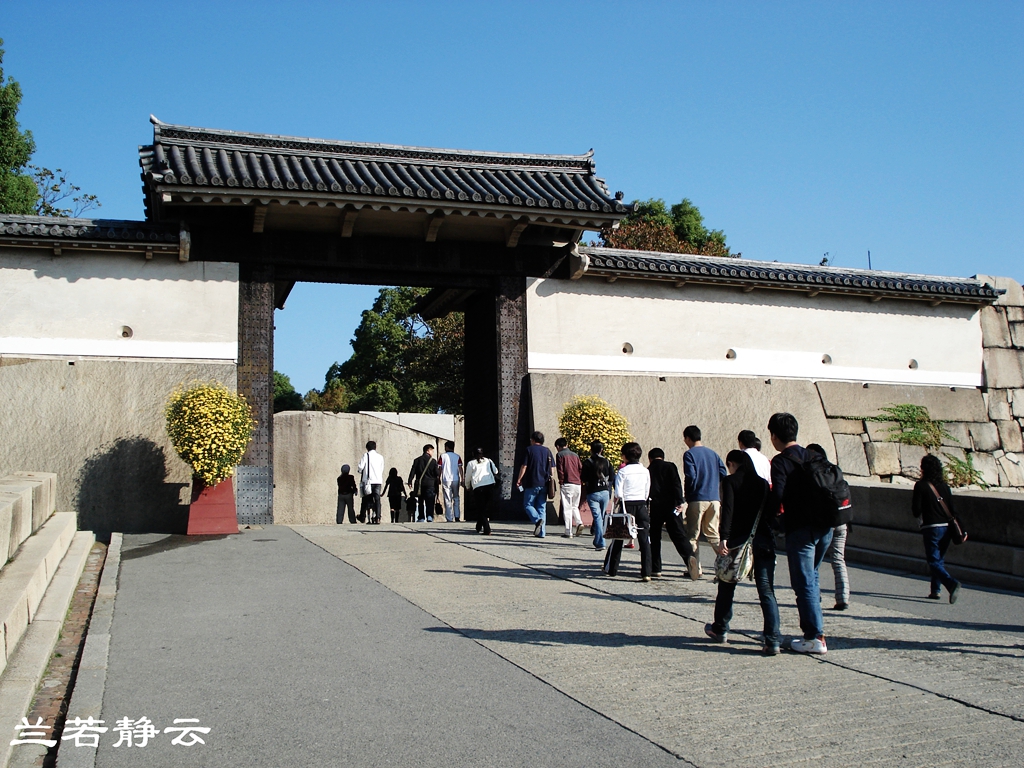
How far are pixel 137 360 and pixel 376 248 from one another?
4.22 m

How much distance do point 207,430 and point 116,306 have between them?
2991 mm

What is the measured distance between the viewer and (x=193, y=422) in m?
12.3

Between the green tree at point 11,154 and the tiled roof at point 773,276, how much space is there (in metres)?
16.0

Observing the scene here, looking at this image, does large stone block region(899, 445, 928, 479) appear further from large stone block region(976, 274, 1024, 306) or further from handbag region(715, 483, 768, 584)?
handbag region(715, 483, 768, 584)

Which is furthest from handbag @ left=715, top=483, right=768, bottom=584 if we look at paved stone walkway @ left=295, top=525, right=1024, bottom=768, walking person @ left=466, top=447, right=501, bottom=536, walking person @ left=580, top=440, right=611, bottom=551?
walking person @ left=466, top=447, right=501, bottom=536

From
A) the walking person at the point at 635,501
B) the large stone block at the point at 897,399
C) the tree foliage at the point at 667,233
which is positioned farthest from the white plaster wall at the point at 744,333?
the tree foliage at the point at 667,233

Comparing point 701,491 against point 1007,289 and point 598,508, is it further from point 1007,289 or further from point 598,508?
point 1007,289

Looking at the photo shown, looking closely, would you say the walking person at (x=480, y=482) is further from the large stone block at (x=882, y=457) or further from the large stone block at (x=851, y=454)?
the large stone block at (x=882, y=457)

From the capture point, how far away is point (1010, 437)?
719 inches

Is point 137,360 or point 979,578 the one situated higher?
point 137,360

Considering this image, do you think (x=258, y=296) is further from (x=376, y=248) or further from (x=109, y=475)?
(x=109, y=475)

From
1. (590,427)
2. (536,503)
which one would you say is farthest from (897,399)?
(536,503)

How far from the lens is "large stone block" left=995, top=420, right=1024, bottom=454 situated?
716 inches

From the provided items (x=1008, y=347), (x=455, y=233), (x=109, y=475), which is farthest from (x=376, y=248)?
(x=1008, y=347)
